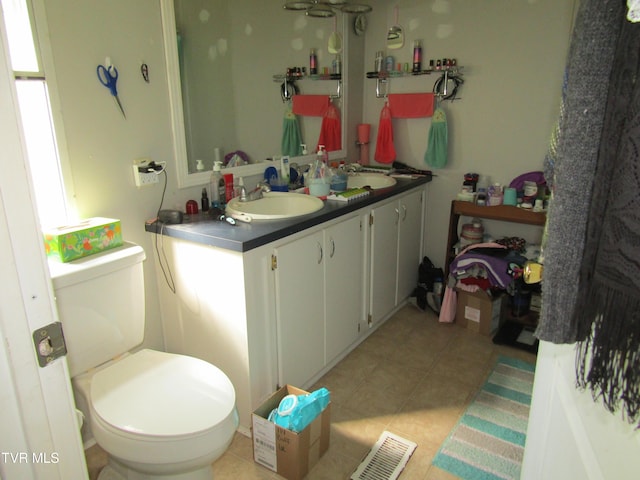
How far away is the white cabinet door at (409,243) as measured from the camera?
112 inches

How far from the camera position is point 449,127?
2.97 metres

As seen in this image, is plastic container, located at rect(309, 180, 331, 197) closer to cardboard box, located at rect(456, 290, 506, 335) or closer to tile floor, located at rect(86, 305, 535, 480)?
tile floor, located at rect(86, 305, 535, 480)

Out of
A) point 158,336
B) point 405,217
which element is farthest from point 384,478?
point 405,217

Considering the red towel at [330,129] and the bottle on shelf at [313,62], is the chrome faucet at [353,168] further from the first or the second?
the bottle on shelf at [313,62]

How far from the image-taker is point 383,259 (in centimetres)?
269

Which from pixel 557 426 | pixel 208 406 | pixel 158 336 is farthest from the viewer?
pixel 158 336

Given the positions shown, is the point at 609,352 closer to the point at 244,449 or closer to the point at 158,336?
the point at 244,449

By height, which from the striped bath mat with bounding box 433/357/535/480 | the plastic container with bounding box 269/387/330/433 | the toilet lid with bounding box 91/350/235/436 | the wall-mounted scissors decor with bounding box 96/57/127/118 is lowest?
the striped bath mat with bounding box 433/357/535/480

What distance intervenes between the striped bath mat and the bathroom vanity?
28.6 inches

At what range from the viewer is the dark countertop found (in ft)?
5.54

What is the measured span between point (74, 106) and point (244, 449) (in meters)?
1.51

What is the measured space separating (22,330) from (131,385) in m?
0.99

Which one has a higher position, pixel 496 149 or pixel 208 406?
pixel 496 149

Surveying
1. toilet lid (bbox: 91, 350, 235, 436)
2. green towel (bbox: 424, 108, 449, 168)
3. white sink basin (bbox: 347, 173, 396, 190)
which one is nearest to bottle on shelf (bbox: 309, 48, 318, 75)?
white sink basin (bbox: 347, 173, 396, 190)
